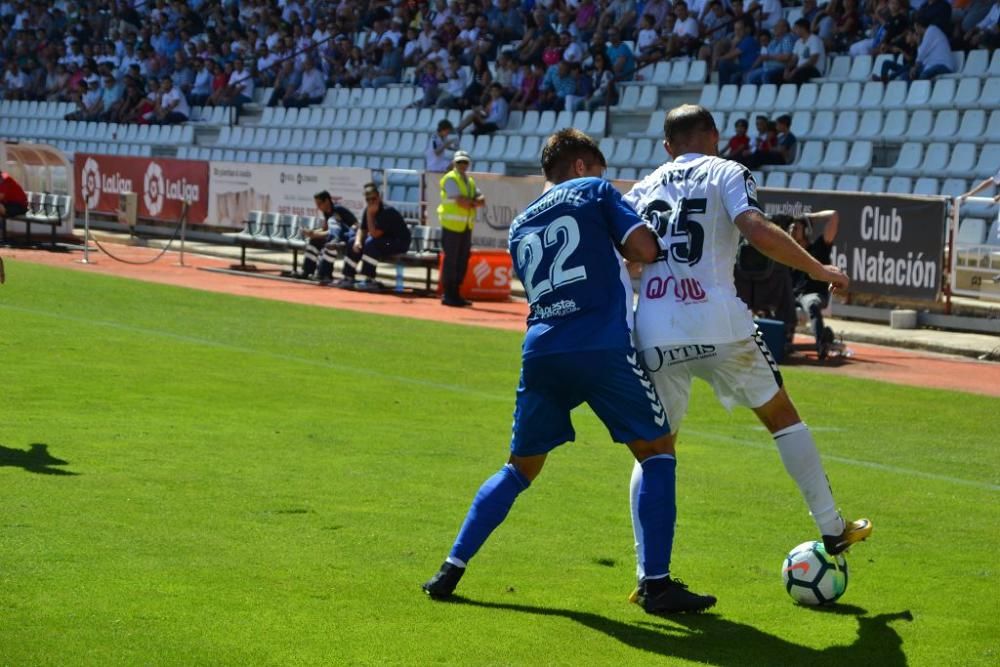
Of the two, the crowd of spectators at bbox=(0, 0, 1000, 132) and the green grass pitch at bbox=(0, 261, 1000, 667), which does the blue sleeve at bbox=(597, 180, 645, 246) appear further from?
the crowd of spectators at bbox=(0, 0, 1000, 132)

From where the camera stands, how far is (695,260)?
20.9ft

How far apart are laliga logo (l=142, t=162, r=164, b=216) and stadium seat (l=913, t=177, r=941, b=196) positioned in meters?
17.9

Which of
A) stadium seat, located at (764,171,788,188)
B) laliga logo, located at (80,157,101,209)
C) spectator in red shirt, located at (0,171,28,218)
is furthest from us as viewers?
laliga logo, located at (80,157,101,209)

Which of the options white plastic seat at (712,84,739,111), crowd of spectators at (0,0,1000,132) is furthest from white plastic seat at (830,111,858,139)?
white plastic seat at (712,84,739,111)

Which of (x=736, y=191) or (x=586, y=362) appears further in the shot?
(x=736, y=191)

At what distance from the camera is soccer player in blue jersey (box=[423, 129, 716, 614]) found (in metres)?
5.91

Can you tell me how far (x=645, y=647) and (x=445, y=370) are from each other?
8912mm

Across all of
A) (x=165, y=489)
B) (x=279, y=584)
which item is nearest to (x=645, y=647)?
(x=279, y=584)

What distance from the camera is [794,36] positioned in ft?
87.4

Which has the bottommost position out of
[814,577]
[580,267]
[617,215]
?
[814,577]

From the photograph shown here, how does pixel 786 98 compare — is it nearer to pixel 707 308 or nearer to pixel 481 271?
pixel 481 271

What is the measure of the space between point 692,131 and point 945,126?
18035mm

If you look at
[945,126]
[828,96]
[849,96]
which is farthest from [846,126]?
[945,126]

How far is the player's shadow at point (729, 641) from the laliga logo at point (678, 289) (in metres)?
1.31
